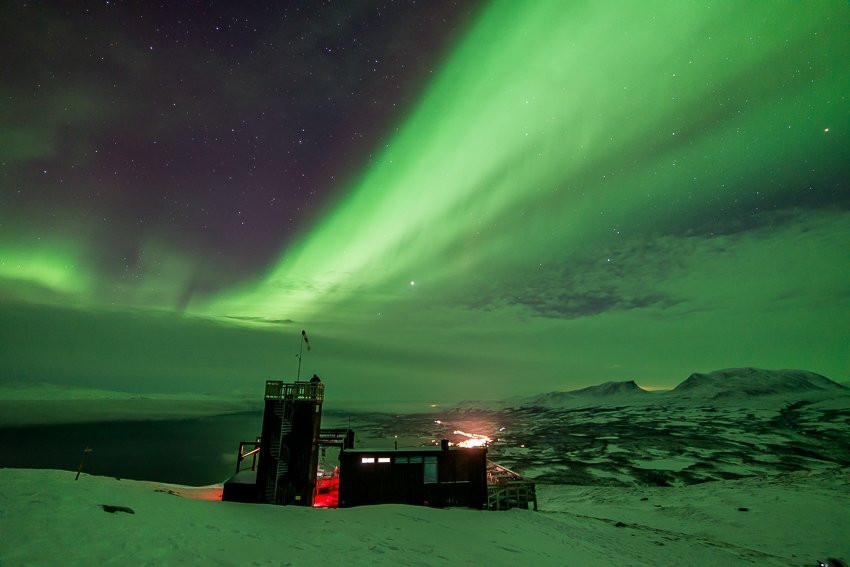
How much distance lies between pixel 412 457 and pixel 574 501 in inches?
939

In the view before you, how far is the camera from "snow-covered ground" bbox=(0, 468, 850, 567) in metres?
11.3

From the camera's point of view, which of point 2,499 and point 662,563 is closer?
point 2,499

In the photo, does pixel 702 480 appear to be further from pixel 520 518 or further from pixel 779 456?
pixel 520 518

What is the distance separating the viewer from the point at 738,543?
28.0m

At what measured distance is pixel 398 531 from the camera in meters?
18.7

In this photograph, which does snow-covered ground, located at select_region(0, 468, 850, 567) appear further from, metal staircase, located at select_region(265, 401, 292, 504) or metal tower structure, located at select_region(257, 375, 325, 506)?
metal tower structure, located at select_region(257, 375, 325, 506)

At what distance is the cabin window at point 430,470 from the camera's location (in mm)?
27203

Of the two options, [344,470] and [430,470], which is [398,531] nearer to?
[344,470]

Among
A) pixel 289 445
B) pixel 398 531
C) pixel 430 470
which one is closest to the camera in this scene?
pixel 398 531

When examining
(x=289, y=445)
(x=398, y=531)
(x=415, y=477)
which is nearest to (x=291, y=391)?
(x=289, y=445)

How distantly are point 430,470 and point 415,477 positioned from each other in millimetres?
1146

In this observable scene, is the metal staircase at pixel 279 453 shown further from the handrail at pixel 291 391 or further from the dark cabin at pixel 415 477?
the dark cabin at pixel 415 477

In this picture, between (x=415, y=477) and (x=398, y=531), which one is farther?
(x=415, y=477)

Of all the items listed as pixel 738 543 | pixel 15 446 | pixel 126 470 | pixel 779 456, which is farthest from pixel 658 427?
pixel 15 446
